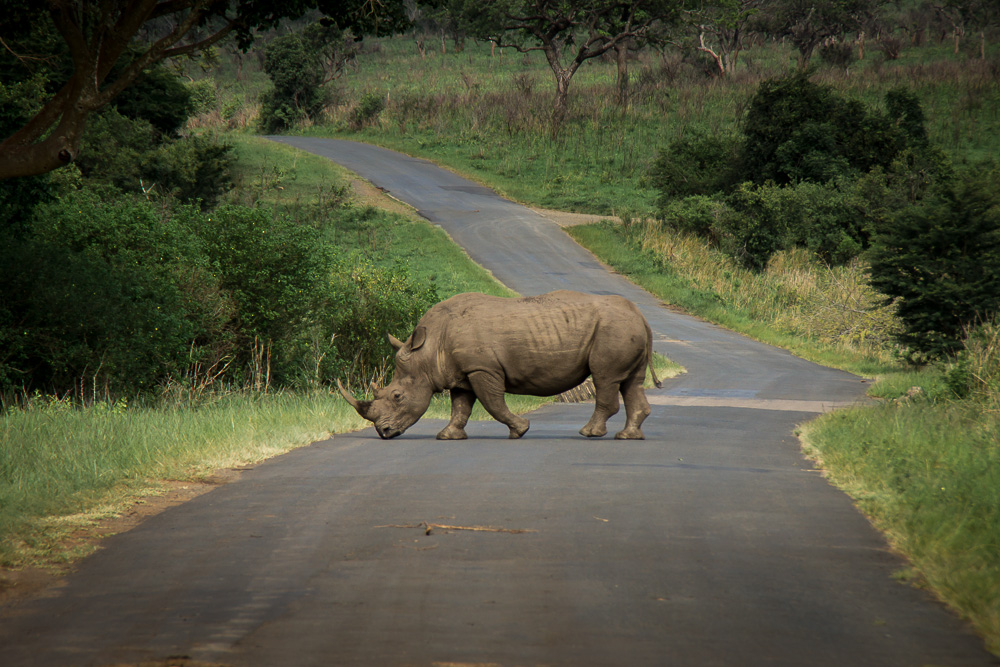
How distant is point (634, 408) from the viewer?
12.2 meters

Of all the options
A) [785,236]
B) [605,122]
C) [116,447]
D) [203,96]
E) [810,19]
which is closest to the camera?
[116,447]

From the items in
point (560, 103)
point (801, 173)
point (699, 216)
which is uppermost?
point (560, 103)

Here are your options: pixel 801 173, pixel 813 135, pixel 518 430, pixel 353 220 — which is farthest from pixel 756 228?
pixel 518 430

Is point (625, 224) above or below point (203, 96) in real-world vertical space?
below

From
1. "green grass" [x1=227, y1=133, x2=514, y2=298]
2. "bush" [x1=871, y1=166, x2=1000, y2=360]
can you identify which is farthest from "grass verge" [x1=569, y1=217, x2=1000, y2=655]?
"green grass" [x1=227, y1=133, x2=514, y2=298]

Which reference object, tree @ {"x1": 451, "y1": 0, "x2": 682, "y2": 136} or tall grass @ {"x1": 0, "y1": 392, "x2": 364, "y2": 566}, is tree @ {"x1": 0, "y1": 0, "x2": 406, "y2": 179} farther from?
tree @ {"x1": 451, "y1": 0, "x2": 682, "y2": 136}

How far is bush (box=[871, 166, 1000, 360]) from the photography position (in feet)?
71.9

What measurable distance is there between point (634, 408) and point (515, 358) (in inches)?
59.9

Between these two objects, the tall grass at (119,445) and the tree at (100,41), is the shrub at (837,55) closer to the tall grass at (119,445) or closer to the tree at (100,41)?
the tall grass at (119,445)

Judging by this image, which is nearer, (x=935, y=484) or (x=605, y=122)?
(x=935, y=484)

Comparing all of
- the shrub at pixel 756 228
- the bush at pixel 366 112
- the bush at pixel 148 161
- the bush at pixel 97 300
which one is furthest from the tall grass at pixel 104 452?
the bush at pixel 366 112

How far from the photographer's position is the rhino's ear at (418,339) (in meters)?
12.4

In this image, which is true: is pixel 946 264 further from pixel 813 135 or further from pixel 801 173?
pixel 813 135

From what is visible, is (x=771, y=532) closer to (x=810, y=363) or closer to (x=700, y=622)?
(x=700, y=622)
